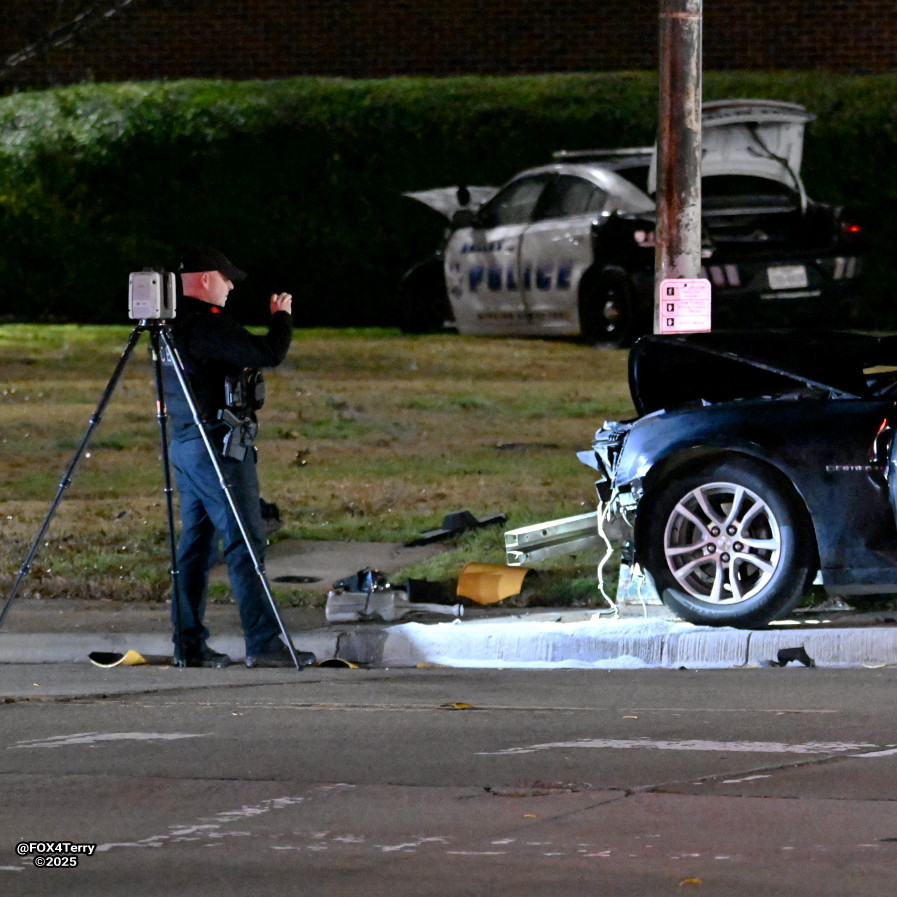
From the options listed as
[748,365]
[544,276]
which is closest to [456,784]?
[748,365]

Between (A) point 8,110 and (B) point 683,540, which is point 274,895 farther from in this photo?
(A) point 8,110

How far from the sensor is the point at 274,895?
527 centimetres

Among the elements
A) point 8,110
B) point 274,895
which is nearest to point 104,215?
point 8,110

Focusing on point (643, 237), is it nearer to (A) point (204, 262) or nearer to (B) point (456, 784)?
(A) point (204, 262)

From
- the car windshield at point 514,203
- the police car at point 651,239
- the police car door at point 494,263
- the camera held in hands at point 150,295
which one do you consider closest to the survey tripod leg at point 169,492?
the camera held in hands at point 150,295

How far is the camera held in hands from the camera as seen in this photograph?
918 cm

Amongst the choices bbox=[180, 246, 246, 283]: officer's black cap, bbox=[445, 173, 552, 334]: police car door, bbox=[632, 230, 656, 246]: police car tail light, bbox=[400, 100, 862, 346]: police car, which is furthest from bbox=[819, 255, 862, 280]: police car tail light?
bbox=[180, 246, 246, 283]: officer's black cap

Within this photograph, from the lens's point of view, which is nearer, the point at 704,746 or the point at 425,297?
the point at 704,746

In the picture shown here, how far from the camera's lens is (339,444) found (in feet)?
50.5

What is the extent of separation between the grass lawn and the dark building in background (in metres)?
4.46

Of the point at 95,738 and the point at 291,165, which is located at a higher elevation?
the point at 291,165

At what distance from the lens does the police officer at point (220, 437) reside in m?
9.23

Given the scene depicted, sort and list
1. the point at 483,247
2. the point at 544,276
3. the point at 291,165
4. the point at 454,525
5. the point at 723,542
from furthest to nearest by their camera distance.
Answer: the point at 291,165
the point at 483,247
the point at 544,276
the point at 454,525
the point at 723,542

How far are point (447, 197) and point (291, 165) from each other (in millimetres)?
1584
